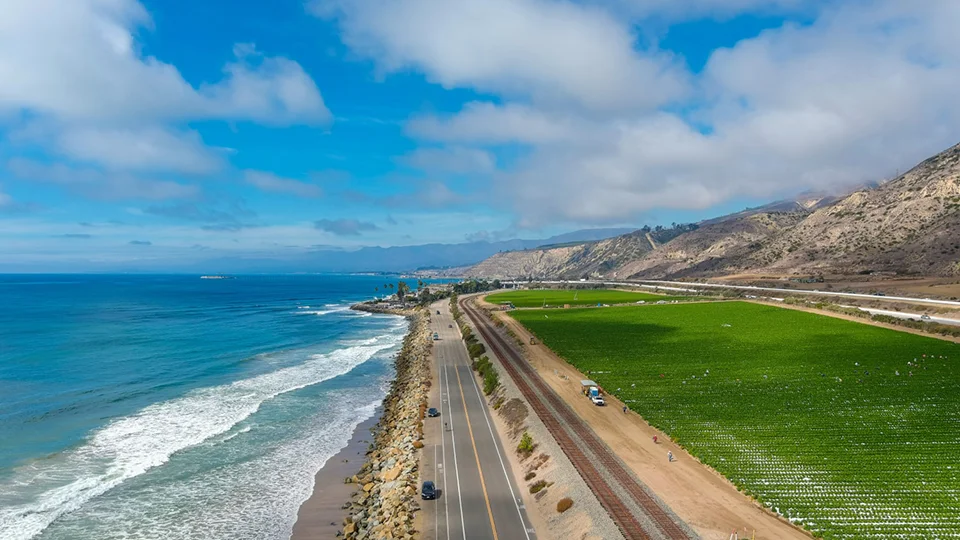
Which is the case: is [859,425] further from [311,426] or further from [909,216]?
[909,216]

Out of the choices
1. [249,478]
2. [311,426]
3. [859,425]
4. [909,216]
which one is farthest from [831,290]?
[249,478]

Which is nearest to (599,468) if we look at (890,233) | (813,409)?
(813,409)

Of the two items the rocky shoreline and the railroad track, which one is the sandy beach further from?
the railroad track

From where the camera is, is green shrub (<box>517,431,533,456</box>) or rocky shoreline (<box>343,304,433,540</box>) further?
green shrub (<box>517,431,533,456</box>)

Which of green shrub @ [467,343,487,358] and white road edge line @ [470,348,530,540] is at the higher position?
green shrub @ [467,343,487,358]

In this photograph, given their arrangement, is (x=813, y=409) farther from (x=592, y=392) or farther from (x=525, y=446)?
(x=525, y=446)

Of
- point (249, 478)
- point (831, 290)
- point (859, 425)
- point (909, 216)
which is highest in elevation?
point (909, 216)

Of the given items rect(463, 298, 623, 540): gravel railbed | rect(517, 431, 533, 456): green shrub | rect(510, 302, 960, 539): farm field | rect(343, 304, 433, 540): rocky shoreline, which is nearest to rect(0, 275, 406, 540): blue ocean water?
rect(343, 304, 433, 540): rocky shoreline
